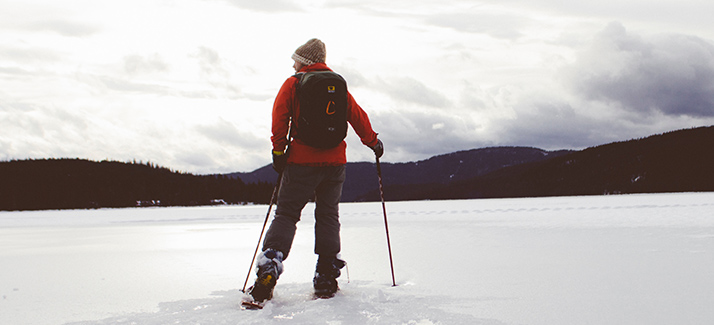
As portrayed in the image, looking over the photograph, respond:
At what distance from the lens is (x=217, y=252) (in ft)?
25.1

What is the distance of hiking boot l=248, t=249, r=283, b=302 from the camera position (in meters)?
3.76

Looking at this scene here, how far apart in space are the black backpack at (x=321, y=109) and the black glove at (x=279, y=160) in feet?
0.64

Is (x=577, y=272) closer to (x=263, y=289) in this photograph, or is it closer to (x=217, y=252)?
(x=263, y=289)

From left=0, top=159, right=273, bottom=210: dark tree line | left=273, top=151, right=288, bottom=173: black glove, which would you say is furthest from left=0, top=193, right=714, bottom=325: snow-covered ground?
left=0, top=159, right=273, bottom=210: dark tree line

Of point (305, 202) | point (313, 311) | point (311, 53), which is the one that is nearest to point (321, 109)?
point (311, 53)

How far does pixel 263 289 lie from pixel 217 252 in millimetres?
4141

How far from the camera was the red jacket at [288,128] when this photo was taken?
4.03 meters

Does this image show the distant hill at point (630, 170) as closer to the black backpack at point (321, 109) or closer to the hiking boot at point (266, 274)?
the black backpack at point (321, 109)

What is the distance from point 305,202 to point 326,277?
63 centimetres

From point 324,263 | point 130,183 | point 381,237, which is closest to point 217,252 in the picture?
point 381,237

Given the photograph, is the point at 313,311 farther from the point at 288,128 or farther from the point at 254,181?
the point at 254,181

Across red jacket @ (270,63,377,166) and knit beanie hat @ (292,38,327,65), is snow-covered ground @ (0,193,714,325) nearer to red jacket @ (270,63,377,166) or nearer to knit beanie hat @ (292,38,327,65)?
red jacket @ (270,63,377,166)

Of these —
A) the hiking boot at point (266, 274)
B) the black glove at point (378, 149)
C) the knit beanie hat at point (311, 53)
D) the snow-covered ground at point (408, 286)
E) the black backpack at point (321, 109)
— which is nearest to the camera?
the snow-covered ground at point (408, 286)

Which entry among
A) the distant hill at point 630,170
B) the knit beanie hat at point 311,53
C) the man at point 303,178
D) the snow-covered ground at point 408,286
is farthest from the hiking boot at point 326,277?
the distant hill at point 630,170
